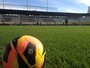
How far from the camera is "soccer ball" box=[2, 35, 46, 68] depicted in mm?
5098

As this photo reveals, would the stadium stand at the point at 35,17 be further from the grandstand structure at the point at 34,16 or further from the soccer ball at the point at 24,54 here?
the soccer ball at the point at 24,54

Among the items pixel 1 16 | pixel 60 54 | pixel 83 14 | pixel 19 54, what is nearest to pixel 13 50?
pixel 19 54

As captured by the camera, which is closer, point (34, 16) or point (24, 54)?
point (24, 54)

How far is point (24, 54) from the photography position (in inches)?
Answer: 201

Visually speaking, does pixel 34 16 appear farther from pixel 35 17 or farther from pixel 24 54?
Result: pixel 24 54

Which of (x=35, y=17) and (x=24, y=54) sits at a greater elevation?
(x=24, y=54)

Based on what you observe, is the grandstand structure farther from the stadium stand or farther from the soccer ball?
the soccer ball

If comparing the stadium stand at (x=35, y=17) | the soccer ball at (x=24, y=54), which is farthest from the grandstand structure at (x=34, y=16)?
the soccer ball at (x=24, y=54)

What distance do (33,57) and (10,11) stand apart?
266ft

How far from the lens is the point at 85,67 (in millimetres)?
7586

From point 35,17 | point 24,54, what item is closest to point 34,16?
point 35,17

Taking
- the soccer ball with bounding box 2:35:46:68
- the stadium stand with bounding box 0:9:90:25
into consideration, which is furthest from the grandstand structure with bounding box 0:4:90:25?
the soccer ball with bounding box 2:35:46:68

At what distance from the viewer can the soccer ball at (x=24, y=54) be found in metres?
5.10

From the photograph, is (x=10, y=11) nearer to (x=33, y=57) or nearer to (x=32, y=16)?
(x=32, y=16)
